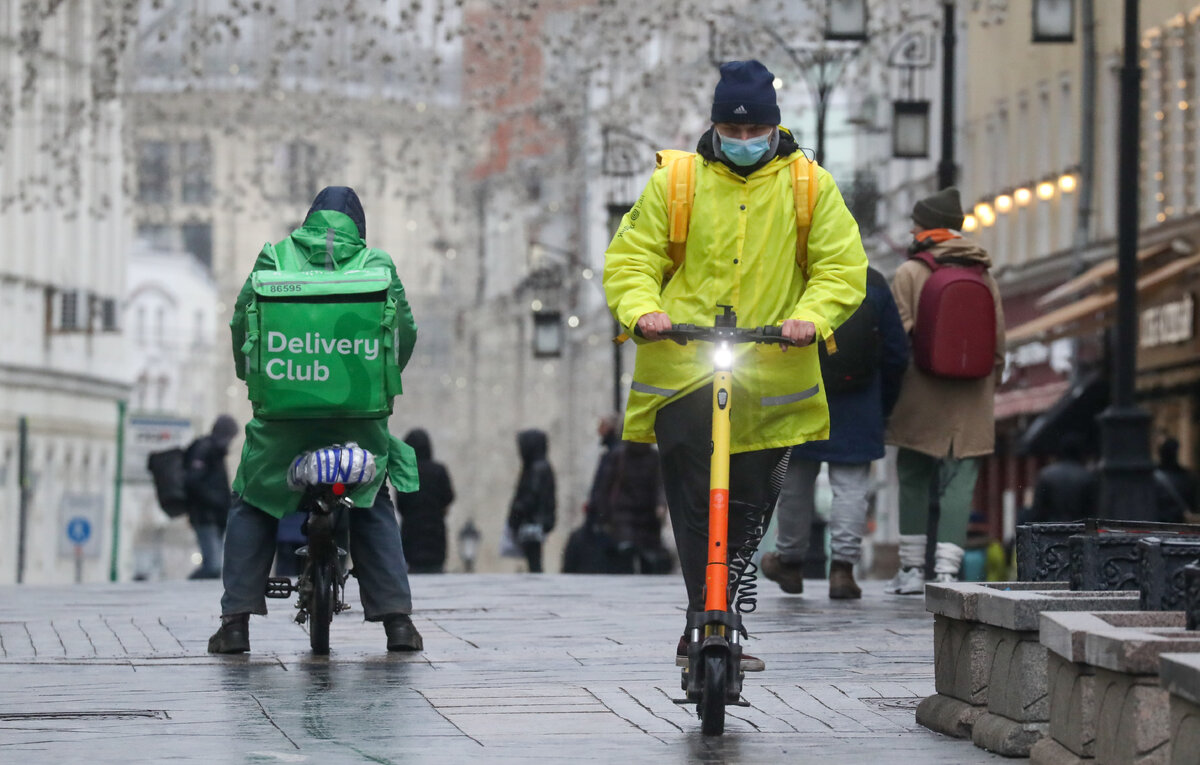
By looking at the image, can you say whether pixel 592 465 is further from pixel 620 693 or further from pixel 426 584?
pixel 620 693

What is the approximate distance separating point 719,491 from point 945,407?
628 cm

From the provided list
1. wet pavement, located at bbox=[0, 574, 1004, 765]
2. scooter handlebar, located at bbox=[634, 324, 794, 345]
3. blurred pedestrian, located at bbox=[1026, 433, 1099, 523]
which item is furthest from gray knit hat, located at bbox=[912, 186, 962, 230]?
scooter handlebar, located at bbox=[634, 324, 794, 345]

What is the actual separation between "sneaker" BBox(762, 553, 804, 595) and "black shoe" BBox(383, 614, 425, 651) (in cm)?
370

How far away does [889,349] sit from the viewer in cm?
1384

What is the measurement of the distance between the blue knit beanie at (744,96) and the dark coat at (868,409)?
560 cm

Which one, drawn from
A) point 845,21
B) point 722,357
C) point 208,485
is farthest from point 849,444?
point 208,485

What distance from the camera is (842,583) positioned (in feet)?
46.4

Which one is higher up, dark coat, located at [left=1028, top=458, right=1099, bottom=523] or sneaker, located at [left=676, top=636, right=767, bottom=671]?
dark coat, located at [left=1028, top=458, right=1099, bottom=523]

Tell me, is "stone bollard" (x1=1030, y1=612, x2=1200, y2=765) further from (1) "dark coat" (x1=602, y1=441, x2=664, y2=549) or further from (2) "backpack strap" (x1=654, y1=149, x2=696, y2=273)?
(1) "dark coat" (x1=602, y1=441, x2=664, y2=549)

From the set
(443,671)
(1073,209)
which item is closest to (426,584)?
(443,671)

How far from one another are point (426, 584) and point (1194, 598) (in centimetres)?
1136

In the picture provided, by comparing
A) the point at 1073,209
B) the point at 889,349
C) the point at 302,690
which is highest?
the point at 1073,209

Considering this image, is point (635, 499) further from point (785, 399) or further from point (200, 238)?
point (200, 238)

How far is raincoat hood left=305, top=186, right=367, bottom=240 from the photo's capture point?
1096cm
